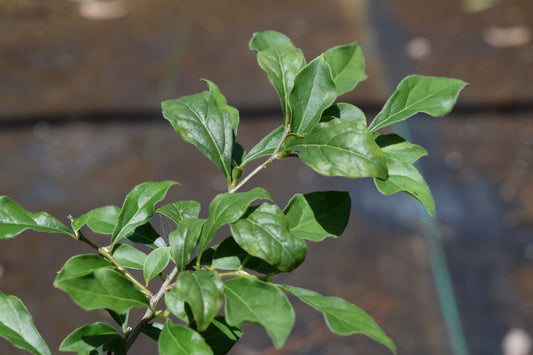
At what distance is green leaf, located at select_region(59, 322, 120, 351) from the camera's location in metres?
0.65

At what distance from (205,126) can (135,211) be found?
0.12 metres

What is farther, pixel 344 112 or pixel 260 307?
pixel 344 112

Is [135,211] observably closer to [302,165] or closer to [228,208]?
[228,208]

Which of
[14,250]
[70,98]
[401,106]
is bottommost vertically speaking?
[14,250]

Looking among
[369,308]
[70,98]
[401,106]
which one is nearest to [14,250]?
[70,98]

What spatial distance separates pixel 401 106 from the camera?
69 centimetres

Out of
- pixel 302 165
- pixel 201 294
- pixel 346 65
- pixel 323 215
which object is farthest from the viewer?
pixel 302 165

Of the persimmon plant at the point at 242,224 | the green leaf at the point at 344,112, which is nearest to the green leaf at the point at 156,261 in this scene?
the persimmon plant at the point at 242,224

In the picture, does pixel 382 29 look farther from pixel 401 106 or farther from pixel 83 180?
pixel 401 106

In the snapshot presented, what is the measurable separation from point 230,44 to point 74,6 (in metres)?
1.05

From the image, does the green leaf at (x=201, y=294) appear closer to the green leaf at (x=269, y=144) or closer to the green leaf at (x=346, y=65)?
the green leaf at (x=269, y=144)

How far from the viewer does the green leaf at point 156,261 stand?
69 centimetres

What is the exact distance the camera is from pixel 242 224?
0.59 m

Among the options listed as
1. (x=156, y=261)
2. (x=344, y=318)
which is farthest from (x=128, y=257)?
(x=344, y=318)
